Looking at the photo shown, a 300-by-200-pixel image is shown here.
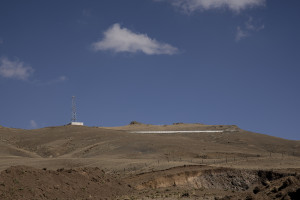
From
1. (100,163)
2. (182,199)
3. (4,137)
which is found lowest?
(182,199)

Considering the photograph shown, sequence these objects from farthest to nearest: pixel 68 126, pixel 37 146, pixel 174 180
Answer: pixel 68 126
pixel 37 146
pixel 174 180

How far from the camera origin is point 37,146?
68.7m

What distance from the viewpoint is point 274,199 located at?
19.0 meters

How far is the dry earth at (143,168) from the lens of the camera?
24844mm

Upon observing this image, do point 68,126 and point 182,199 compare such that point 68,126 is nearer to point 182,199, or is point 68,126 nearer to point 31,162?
point 31,162

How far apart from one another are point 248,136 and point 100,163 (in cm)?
3830

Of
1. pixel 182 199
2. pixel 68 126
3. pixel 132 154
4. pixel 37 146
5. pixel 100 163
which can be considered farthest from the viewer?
pixel 68 126

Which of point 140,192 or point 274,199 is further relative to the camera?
point 140,192

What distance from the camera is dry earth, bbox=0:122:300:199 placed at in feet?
81.5

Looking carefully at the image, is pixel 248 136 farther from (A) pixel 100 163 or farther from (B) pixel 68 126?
(A) pixel 100 163

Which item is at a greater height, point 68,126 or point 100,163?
point 68,126

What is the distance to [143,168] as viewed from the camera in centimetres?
3803

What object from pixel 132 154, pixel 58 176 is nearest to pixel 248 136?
pixel 132 154

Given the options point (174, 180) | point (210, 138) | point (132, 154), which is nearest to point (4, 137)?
point (132, 154)
